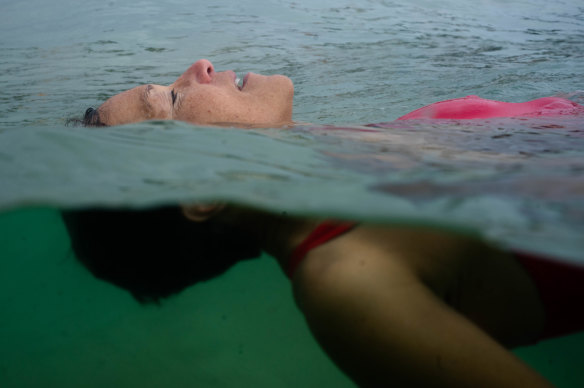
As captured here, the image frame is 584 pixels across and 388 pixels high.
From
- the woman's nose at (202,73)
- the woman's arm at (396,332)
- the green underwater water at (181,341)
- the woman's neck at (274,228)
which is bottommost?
the green underwater water at (181,341)

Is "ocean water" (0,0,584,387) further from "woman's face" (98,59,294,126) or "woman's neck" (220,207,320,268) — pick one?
"woman's face" (98,59,294,126)

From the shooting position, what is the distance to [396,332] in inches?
59.1

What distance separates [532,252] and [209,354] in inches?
43.6

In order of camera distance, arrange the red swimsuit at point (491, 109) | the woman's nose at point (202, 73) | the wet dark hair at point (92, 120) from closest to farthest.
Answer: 1. the wet dark hair at point (92, 120)
2. the woman's nose at point (202, 73)
3. the red swimsuit at point (491, 109)

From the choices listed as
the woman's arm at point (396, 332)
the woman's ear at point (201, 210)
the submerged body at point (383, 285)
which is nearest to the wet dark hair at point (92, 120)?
the submerged body at point (383, 285)

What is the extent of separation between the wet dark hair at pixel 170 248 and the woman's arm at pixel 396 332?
0.37m

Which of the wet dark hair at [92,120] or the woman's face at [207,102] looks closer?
the woman's face at [207,102]

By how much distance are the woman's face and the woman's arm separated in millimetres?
2041

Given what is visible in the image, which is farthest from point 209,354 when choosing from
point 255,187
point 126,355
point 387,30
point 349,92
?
point 387,30

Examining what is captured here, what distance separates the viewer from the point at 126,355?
175 cm

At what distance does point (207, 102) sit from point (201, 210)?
6.07ft

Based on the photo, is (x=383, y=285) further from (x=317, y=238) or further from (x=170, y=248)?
(x=170, y=248)

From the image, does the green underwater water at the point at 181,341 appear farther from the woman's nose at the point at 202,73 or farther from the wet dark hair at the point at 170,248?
the woman's nose at the point at 202,73

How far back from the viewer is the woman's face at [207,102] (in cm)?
345
